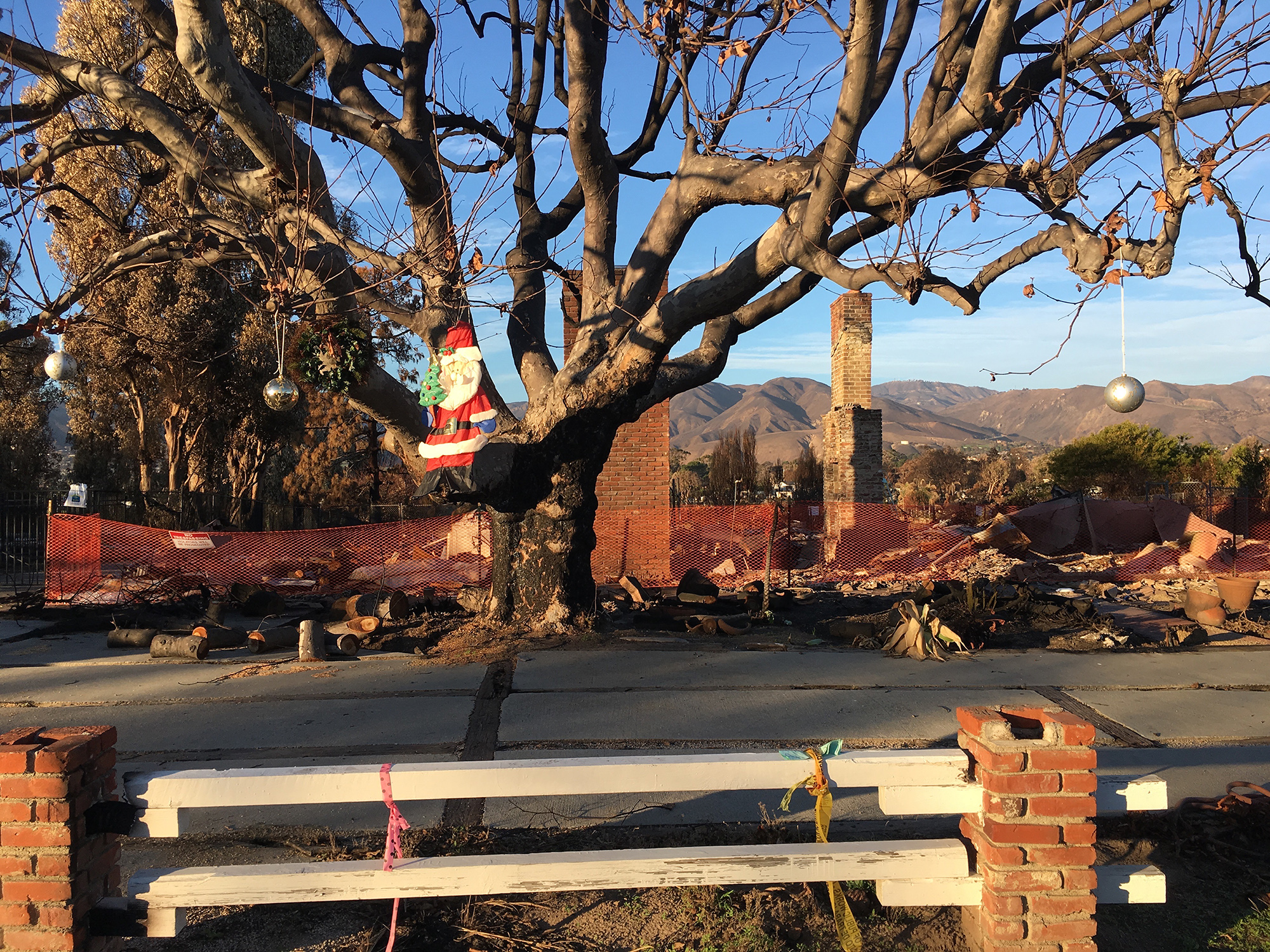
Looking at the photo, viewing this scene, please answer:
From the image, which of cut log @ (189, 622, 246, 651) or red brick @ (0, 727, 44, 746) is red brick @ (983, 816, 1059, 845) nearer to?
red brick @ (0, 727, 44, 746)

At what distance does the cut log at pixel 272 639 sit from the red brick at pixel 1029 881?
7.48m

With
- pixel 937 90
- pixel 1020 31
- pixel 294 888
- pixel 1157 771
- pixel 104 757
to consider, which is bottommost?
pixel 1157 771

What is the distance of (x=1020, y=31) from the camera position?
665cm

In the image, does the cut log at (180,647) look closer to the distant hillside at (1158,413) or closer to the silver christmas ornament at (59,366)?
the silver christmas ornament at (59,366)

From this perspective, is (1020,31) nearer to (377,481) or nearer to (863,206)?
(863,206)

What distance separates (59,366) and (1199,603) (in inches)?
529

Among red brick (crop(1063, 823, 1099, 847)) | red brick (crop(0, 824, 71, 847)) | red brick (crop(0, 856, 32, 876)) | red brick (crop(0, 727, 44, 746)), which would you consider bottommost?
red brick (crop(1063, 823, 1099, 847))

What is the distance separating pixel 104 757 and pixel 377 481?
19027 millimetres

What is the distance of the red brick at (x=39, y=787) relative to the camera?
2627 millimetres

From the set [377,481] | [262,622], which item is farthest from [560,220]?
[377,481]

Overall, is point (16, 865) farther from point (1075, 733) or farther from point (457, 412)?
Answer: point (457, 412)

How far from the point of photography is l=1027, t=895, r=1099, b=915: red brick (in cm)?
283

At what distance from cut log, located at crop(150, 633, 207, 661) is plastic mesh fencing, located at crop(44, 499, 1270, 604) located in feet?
11.2

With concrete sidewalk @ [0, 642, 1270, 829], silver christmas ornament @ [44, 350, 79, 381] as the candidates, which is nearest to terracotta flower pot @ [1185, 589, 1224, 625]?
concrete sidewalk @ [0, 642, 1270, 829]
